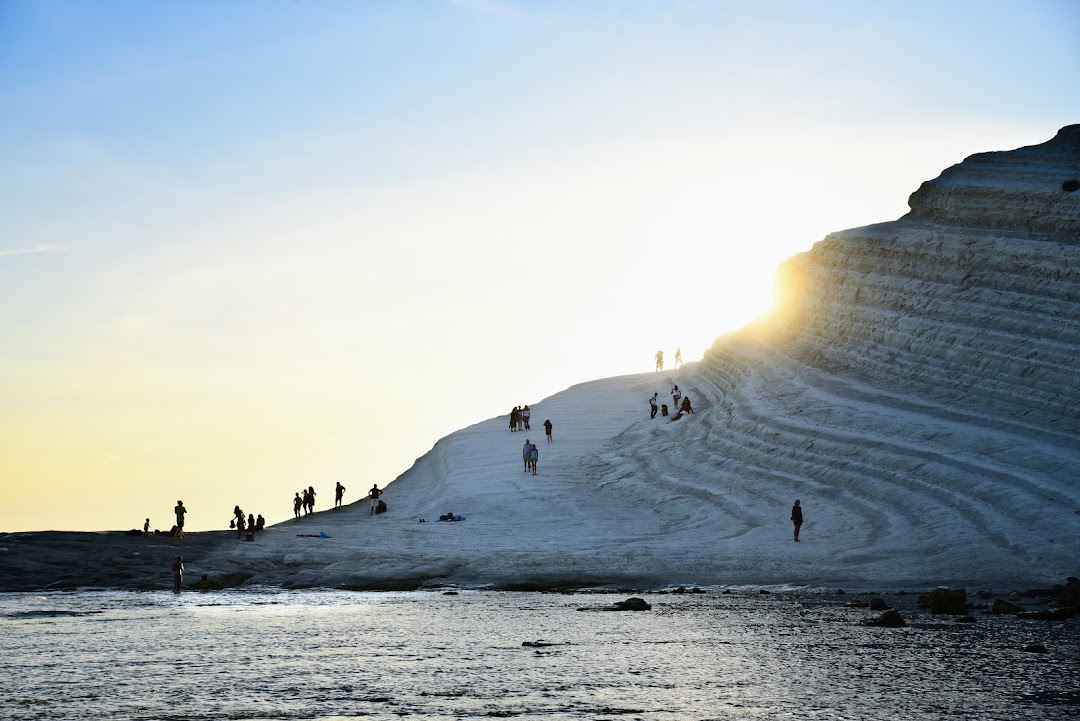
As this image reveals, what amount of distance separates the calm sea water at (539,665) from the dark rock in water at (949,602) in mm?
577

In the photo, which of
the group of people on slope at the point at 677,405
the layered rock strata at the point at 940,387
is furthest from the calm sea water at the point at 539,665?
the group of people on slope at the point at 677,405

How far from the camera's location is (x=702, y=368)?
58.8 m

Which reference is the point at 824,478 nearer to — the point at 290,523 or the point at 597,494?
the point at 597,494

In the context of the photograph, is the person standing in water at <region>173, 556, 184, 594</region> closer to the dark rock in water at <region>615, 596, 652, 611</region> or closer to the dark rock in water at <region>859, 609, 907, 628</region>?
the dark rock in water at <region>615, 596, 652, 611</region>

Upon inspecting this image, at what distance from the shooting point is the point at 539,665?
52.0 ft

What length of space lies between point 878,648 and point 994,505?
1539 centimetres

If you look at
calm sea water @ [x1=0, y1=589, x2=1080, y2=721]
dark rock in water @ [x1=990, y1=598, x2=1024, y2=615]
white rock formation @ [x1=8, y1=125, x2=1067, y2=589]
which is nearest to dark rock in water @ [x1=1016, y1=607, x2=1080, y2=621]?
dark rock in water @ [x1=990, y1=598, x2=1024, y2=615]

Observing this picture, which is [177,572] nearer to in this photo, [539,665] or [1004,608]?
[539,665]

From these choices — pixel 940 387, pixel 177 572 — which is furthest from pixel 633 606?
pixel 940 387

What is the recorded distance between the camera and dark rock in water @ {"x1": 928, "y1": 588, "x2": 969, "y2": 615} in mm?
21016

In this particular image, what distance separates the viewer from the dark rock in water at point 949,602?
68.9 feet

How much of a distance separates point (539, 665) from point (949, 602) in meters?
9.01

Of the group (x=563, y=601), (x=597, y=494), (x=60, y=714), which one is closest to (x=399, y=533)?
(x=597, y=494)

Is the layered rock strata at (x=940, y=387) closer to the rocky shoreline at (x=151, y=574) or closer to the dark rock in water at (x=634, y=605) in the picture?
the rocky shoreline at (x=151, y=574)
